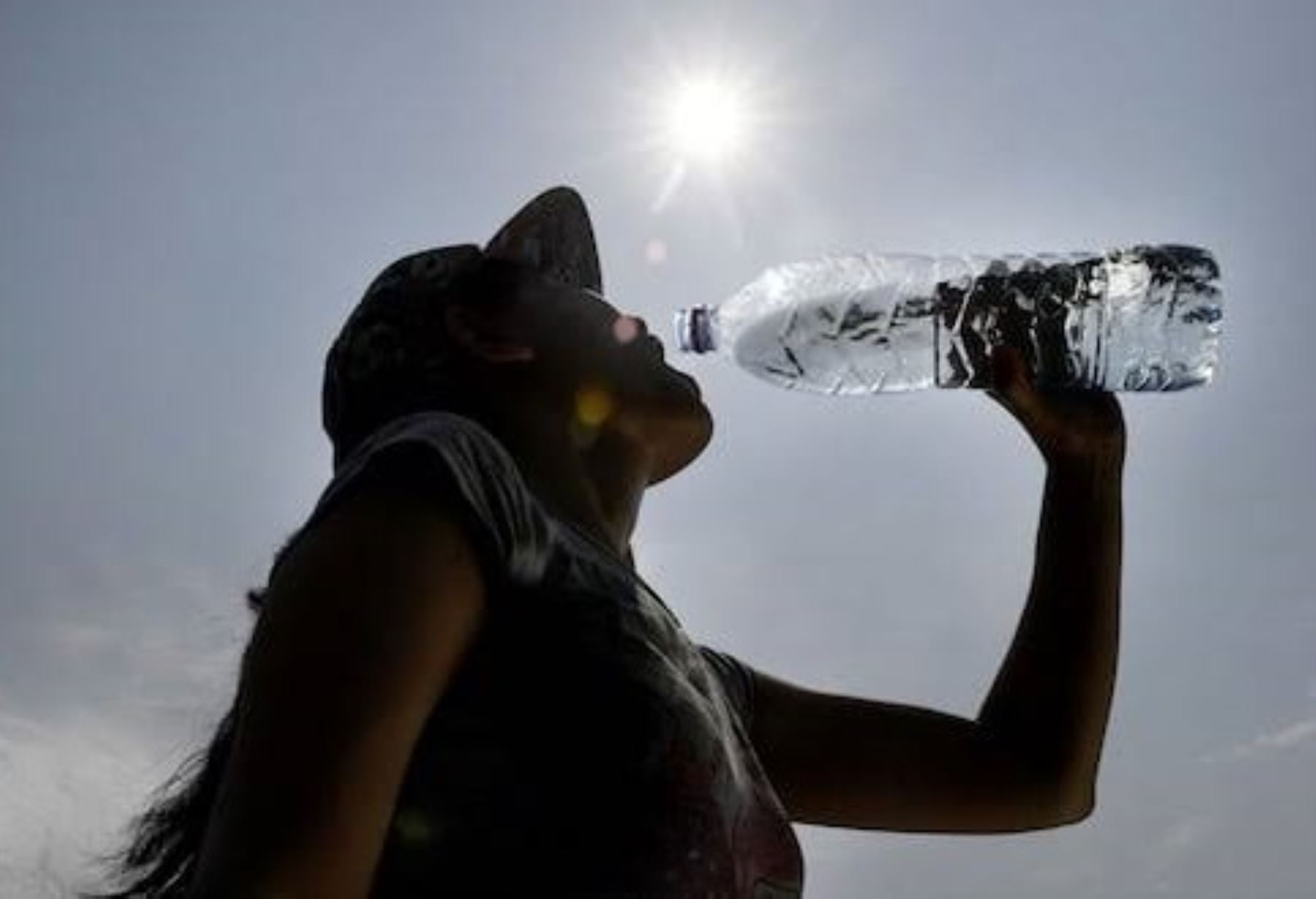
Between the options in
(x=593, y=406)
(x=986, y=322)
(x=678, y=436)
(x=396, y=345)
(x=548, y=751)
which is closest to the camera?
(x=548, y=751)

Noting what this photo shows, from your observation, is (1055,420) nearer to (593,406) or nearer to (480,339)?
(593,406)

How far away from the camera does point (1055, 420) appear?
11.0 ft

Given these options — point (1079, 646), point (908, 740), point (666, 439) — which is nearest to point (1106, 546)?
point (1079, 646)

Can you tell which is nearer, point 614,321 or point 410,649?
point 410,649

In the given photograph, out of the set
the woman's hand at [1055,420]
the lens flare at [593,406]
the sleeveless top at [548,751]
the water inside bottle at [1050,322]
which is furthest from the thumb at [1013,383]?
the sleeveless top at [548,751]

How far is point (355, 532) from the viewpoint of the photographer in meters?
1.81

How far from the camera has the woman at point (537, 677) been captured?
1689mm

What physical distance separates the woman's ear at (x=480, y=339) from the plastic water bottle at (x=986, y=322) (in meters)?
1.39

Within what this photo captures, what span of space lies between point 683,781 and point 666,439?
1.25 metres

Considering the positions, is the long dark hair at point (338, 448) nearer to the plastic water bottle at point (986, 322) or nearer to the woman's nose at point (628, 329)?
the woman's nose at point (628, 329)

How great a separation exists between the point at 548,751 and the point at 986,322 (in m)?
2.78

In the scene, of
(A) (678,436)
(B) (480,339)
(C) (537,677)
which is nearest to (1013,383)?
(A) (678,436)

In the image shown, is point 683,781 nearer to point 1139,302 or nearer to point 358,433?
point 358,433

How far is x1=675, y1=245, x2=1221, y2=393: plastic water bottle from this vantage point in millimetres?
4309
